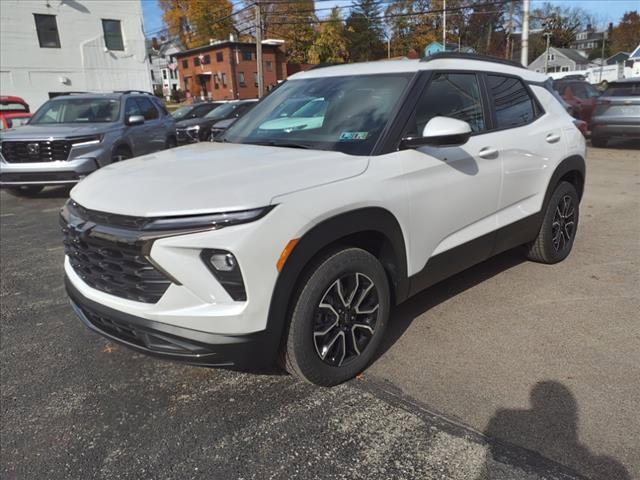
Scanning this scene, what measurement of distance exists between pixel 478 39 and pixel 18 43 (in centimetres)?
3152

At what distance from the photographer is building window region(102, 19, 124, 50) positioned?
1088 inches

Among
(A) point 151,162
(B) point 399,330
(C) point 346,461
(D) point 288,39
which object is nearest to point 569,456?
(C) point 346,461

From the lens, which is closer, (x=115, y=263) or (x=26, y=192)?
(x=115, y=263)

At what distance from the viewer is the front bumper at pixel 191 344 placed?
94.9 inches

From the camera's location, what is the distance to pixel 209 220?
2299 mm

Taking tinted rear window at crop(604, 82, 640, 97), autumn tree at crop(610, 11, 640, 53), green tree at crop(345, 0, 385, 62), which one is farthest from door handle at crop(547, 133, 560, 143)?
autumn tree at crop(610, 11, 640, 53)

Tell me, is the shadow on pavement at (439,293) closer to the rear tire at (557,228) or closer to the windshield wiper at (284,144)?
the rear tire at (557,228)

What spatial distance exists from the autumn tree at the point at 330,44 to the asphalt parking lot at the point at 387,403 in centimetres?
5701

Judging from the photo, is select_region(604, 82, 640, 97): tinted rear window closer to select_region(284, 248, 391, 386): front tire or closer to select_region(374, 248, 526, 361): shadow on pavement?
select_region(374, 248, 526, 361): shadow on pavement

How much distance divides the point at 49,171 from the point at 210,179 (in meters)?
6.65

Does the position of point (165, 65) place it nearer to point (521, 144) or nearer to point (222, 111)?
point (222, 111)

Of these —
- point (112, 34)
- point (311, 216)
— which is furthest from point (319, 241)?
point (112, 34)

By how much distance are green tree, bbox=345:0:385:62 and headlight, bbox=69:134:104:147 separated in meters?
47.0

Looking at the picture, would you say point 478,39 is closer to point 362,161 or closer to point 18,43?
point 18,43
